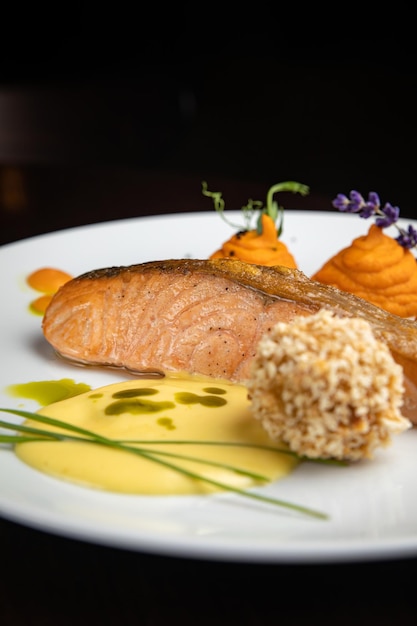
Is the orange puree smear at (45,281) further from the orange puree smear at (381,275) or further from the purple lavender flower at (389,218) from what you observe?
the purple lavender flower at (389,218)

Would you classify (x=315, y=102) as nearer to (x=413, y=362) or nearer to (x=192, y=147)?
(x=192, y=147)

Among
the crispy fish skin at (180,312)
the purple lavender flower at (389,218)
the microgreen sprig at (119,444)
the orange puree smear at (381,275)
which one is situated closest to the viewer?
the microgreen sprig at (119,444)

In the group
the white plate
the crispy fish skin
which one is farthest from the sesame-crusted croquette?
the crispy fish skin

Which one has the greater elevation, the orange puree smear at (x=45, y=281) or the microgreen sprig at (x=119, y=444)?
the orange puree smear at (x=45, y=281)

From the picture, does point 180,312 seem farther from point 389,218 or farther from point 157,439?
point 389,218

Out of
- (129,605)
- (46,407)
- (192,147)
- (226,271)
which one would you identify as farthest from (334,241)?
(192,147)

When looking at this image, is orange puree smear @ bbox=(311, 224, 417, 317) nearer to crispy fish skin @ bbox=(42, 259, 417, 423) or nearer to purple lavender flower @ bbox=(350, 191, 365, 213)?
purple lavender flower @ bbox=(350, 191, 365, 213)

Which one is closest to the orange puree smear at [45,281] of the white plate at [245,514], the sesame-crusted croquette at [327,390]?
the white plate at [245,514]
